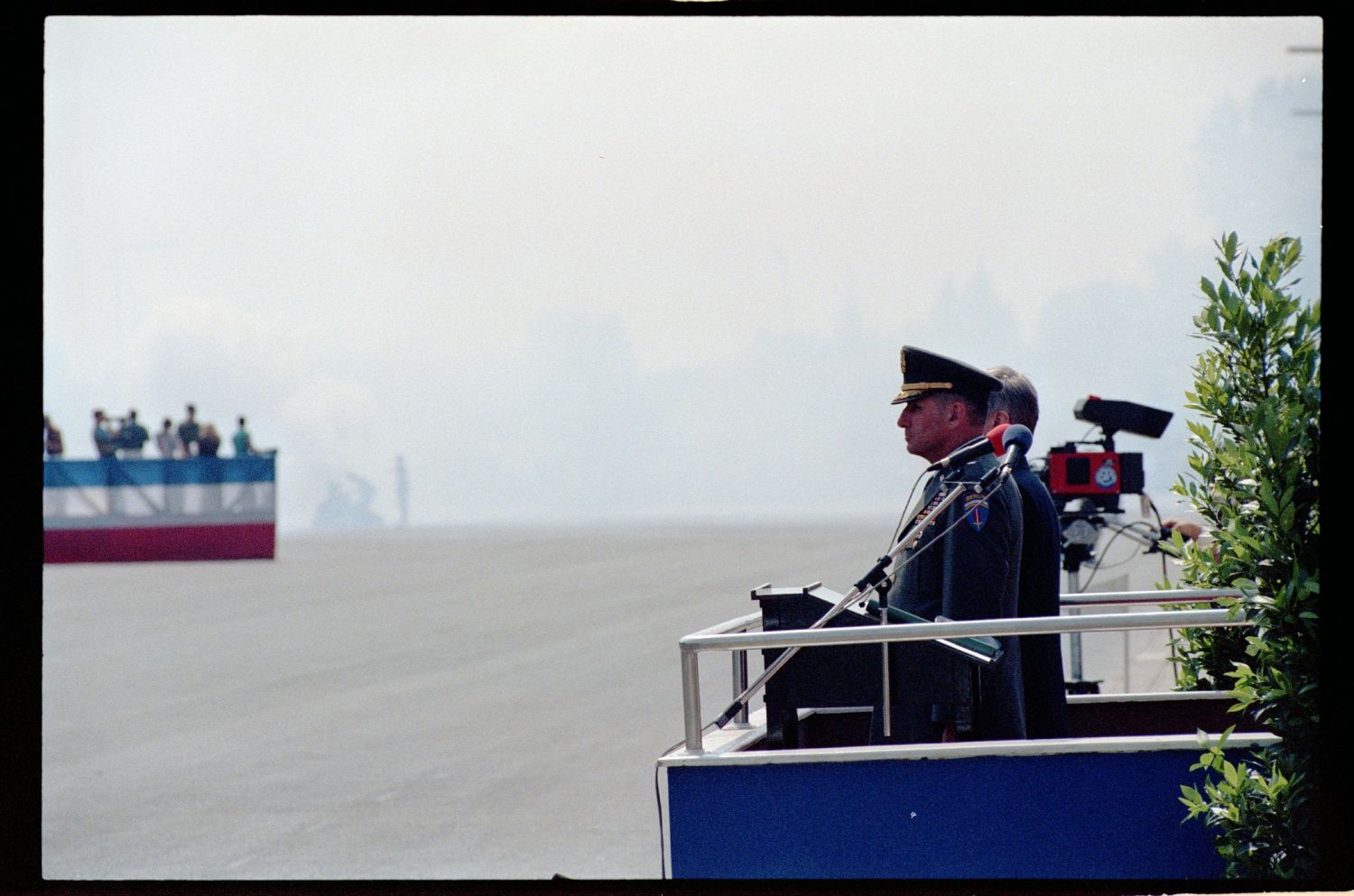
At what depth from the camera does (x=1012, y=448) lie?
4.04m

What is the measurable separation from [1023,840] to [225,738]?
309 inches

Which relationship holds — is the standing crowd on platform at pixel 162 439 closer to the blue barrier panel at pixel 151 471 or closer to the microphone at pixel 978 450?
the blue barrier panel at pixel 151 471

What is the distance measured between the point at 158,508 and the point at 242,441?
1.70 metres

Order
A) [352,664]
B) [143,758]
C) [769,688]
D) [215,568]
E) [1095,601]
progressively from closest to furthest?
[769,688], [1095,601], [143,758], [352,664], [215,568]

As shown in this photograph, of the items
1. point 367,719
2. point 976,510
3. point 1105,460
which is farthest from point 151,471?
point 976,510

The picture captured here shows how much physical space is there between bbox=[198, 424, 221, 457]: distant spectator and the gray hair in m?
23.1

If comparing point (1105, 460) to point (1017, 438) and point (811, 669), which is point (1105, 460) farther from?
point (811, 669)

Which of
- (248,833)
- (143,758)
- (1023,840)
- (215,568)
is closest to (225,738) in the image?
(143,758)

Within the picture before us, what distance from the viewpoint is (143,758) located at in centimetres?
1014

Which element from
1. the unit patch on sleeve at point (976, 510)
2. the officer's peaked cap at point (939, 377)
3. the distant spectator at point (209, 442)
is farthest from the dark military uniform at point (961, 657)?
the distant spectator at point (209, 442)

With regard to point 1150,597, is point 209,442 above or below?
above

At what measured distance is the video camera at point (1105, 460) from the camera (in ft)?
22.8

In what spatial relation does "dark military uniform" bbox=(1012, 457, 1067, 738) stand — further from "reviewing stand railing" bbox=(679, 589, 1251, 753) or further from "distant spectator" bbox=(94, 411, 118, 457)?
"distant spectator" bbox=(94, 411, 118, 457)

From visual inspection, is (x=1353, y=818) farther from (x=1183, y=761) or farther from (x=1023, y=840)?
(x=1023, y=840)
